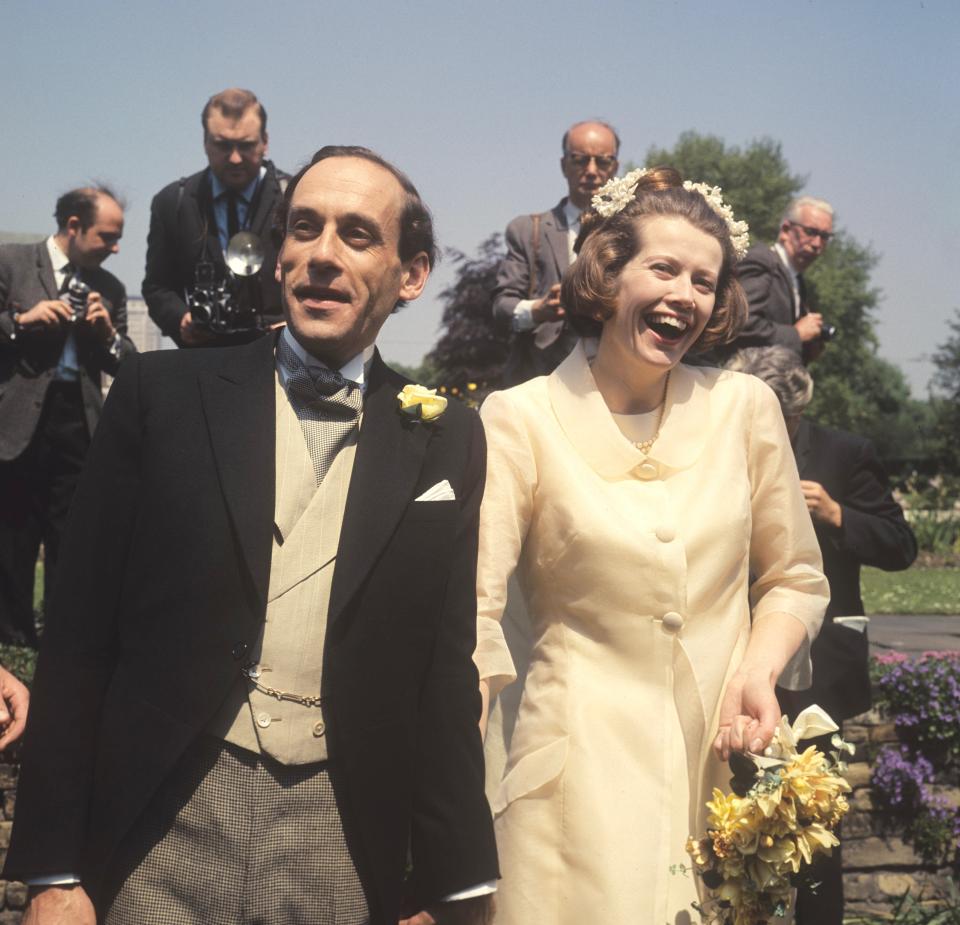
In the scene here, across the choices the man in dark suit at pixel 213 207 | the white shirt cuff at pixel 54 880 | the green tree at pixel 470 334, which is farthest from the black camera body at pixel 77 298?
the green tree at pixel 470 334

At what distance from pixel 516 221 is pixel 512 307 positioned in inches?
21.2

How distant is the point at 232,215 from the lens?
211 inches

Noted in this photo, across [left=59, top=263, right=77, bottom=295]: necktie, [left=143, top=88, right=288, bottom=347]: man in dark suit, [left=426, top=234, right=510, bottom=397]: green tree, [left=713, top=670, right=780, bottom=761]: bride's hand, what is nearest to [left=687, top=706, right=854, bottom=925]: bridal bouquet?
[left=713, top=670, right=780, bottom=761]: bride's hand

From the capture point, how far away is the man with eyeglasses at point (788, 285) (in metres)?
6.02

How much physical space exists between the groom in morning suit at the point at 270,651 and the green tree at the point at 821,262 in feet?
154

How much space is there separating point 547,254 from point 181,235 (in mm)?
1746

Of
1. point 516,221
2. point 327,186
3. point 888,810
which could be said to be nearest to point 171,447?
point 327,186

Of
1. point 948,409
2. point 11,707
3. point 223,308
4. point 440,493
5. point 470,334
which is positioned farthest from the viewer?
point 948,409

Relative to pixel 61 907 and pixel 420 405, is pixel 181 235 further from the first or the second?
pixel 61 907

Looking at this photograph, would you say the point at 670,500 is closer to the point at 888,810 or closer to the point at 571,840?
the point at 571,840

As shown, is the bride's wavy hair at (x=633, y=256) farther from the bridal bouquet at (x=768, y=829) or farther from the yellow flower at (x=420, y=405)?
the bridal bouquet at (x=768, y=829)

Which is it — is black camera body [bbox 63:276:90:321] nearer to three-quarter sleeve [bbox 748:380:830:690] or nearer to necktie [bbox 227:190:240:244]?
necktie [bbox 227:190:240:244]

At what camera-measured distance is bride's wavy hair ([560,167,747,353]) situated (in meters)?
3.27

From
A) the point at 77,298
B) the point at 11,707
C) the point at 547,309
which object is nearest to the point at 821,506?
the point at 547,309
